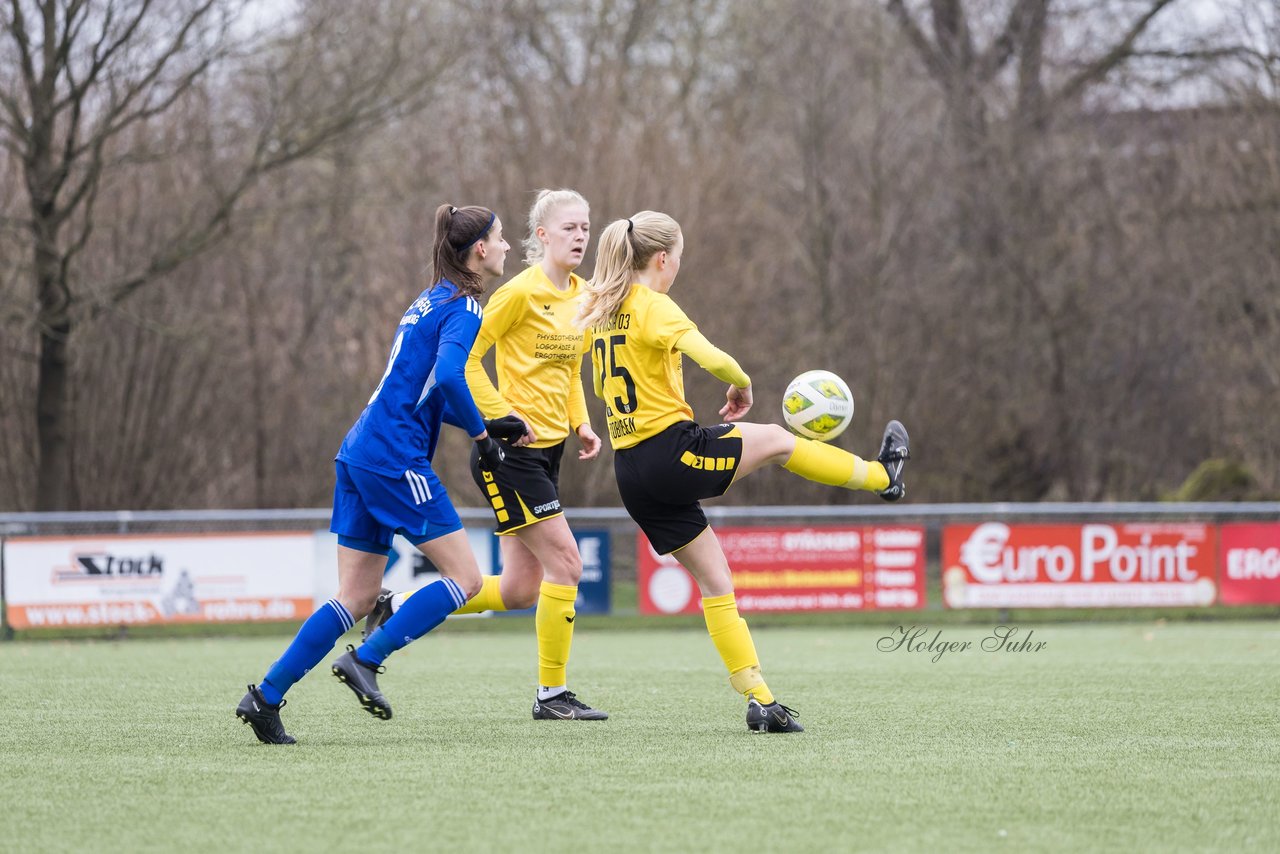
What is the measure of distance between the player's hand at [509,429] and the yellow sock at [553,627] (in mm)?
854

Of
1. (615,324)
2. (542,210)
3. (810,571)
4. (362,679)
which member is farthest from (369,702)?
(810,571)

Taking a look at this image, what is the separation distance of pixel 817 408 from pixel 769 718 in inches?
49.8

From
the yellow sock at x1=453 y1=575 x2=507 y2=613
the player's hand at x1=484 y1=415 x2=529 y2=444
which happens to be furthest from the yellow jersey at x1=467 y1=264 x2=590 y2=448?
the yellow sock at x1=453 y1=575 x2=507 y2=613

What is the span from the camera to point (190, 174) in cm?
1889

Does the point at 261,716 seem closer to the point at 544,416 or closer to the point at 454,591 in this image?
the point at 454,591

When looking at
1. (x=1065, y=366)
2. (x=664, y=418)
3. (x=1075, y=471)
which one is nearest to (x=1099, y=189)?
(x=1065, y=366)

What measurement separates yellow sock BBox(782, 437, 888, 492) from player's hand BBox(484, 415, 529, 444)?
1060 millimetres

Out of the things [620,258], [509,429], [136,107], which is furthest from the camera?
[136,107]

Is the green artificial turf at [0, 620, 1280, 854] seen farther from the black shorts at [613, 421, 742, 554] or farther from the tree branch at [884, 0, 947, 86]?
the tree branch at [884, 0, 947, 86]

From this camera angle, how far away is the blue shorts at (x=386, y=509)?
5625 mm

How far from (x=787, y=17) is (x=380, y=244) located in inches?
295

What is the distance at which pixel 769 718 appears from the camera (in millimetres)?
5859
